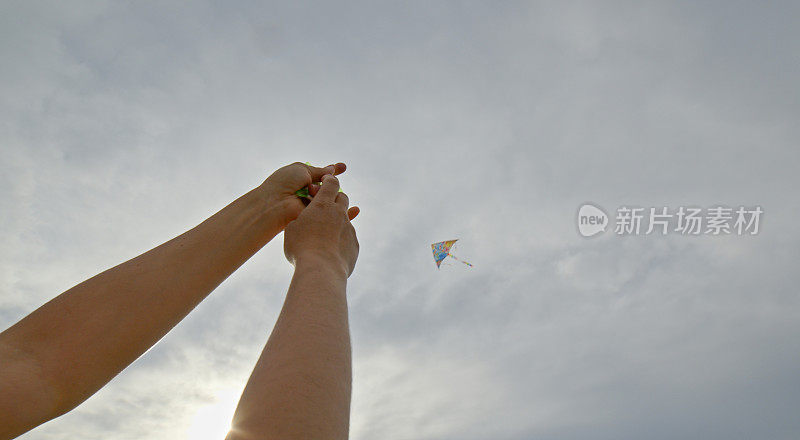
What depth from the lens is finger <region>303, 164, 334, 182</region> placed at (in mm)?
4838

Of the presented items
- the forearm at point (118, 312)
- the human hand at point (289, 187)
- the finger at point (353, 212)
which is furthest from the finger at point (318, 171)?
the forearm at point (118, 312)

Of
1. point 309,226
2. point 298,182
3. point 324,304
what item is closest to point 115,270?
point 309,226

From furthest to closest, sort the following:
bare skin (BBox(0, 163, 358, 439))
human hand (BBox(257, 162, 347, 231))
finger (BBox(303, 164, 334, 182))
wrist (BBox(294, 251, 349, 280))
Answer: finger (BBox(303, 164, 334, 182)) < human hand (BBox(257, 162, 347, 231)) < wrist (BBox(294, 251, 349, 280)) < bare skin (BBox(0, 163, 358, 439))

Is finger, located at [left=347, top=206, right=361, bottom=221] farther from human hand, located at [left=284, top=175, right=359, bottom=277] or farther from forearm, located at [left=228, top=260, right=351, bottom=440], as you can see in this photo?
forearm, located at [left=228, top=260, right=351, bottom=440]

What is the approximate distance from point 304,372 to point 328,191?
2.42 meters

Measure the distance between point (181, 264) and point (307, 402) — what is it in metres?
1.72

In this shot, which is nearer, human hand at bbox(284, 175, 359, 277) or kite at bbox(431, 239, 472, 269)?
human hand at bbox(284, 175, 359, 277)

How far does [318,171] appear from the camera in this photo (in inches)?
194

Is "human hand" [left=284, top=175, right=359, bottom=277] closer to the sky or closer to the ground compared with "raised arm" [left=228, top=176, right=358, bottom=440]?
closer to the sky

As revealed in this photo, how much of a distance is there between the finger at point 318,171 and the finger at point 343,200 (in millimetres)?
893

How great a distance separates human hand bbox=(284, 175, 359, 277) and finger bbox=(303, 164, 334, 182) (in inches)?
41.5

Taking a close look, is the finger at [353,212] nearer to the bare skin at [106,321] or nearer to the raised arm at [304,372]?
the bare skin at [106,321]

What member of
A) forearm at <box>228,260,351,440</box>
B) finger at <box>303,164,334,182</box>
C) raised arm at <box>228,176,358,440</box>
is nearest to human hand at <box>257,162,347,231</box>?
finger at <box>303,164,334,182</box>

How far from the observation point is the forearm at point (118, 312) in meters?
2.02
